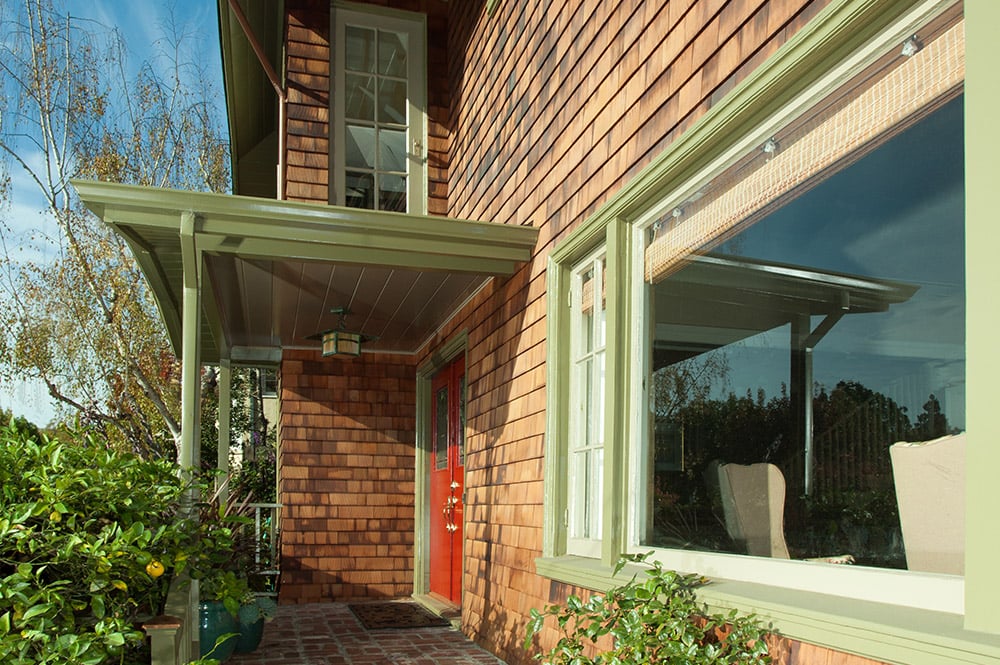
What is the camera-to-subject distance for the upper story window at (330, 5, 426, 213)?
24.3ft

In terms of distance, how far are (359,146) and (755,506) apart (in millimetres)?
5568

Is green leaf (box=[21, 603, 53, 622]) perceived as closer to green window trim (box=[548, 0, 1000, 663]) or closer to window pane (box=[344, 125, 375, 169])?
green window trim (box=[548, 0, 1000, 663])

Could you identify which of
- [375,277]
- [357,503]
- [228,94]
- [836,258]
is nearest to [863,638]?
[836,258]

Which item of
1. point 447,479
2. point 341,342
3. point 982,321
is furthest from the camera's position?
point 447,479

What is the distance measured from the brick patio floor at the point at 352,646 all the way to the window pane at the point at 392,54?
14.6 ft

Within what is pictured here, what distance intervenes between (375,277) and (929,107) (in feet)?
13.0

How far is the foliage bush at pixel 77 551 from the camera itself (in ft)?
9.12

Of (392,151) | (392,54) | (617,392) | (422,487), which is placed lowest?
(422,487)

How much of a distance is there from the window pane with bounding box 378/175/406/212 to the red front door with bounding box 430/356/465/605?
55.8 inches

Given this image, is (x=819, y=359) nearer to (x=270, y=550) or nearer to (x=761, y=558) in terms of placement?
(x=761, y=558)

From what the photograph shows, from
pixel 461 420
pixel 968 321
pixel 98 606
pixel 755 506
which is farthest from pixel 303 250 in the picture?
pixel 968 321

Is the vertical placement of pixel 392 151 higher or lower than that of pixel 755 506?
higher

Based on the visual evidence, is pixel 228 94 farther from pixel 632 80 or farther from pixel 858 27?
pixel 858 27

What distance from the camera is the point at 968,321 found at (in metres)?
1.83
